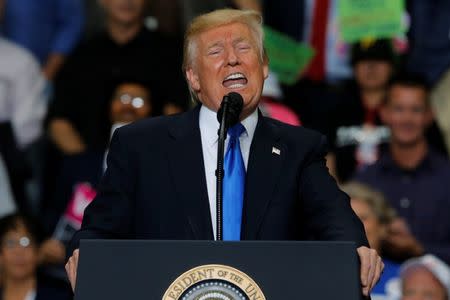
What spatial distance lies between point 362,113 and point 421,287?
5.22 ft

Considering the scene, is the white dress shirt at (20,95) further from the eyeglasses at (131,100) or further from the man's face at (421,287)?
the man's face at (421,287)

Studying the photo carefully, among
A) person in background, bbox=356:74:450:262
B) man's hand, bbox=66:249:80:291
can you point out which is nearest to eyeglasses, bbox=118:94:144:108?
person in background, bbox=356:74:450:262

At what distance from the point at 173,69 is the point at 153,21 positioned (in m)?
0.46

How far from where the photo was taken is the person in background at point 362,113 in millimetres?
6664

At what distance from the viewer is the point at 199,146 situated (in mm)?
3314

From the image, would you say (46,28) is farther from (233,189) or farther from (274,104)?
(233,189)

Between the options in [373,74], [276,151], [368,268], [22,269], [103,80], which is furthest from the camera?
[373,74]

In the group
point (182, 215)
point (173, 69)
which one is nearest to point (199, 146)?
point (182, 215)

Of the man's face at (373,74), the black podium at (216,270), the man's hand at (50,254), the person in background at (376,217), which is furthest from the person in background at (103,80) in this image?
the black podium at (216,270)

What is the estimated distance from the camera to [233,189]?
10.6ft

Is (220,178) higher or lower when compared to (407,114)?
higher

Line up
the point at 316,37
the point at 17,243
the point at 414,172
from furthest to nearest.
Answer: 1. the point at 316,37
2. the point at 414,172
3. the point at 17,243

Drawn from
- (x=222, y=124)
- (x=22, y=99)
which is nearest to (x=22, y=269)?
(x=22, y=99)

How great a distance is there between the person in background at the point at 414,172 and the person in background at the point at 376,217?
0.11 m
